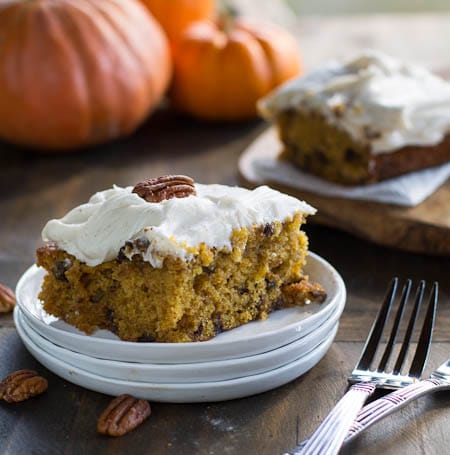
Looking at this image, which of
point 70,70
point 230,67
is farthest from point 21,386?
point 230,67

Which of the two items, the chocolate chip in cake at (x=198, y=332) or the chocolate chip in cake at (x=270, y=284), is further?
the chocolate chip in cake at (x=270, y=284)

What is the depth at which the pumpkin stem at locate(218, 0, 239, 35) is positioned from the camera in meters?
3.46

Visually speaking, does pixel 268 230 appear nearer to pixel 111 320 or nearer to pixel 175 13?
pixel 111 320

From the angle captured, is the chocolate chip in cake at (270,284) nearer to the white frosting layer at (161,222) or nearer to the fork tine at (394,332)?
the white frosting layer at (161,222)

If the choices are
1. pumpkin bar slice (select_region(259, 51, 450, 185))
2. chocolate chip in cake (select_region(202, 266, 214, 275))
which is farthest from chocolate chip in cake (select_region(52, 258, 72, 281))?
pumpkin bar slice (select_region(259, 51, 450, 185))

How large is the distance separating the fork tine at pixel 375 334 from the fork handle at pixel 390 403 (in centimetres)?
12

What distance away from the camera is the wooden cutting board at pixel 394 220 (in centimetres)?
231

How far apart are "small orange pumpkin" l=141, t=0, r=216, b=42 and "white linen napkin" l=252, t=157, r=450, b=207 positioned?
1129 millimetres

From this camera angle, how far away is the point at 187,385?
5.14ft

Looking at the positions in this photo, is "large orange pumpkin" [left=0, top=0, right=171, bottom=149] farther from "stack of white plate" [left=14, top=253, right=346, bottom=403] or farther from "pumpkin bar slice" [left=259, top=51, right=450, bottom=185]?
"stack of white plate" [left=14, top=253, right=346, bottom=403]

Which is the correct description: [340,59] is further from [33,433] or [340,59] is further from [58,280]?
[33,433]

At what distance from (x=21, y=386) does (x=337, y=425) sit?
1.98 ft

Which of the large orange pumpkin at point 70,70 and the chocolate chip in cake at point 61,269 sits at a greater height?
the chocolate chip in cake at point 61,269

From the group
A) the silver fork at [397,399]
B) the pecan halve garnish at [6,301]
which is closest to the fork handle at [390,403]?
the silver fork at [397,399]
